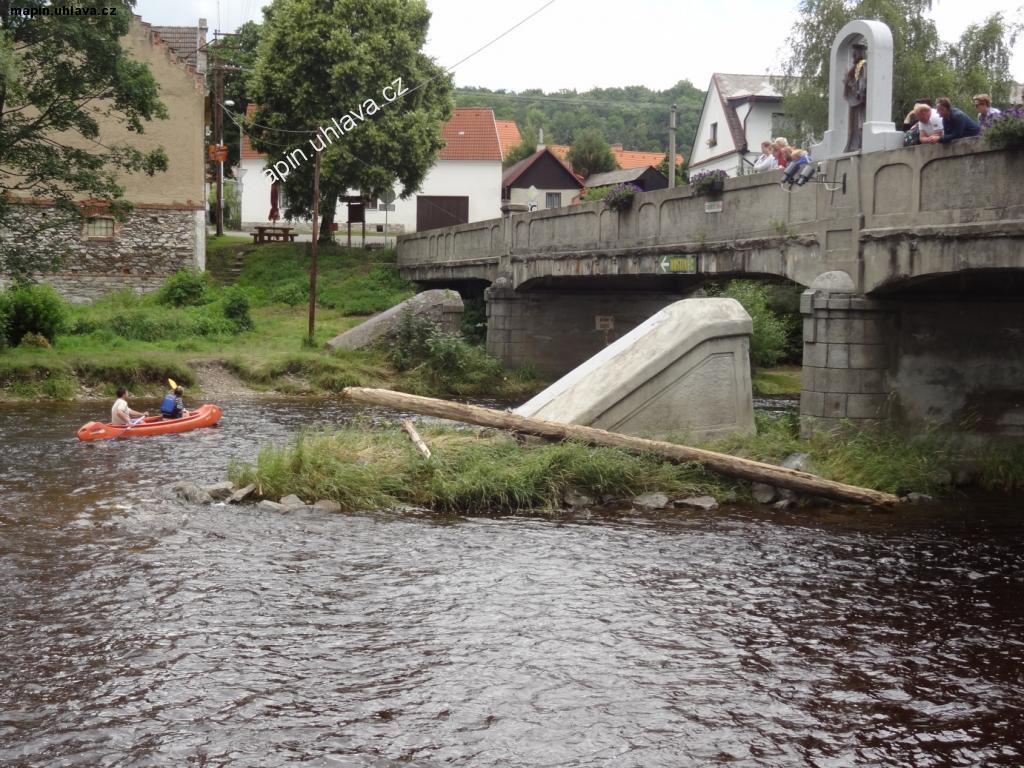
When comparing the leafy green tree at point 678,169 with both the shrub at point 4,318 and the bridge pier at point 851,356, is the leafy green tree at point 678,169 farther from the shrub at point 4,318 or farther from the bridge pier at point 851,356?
the bridge pier at point 851,356

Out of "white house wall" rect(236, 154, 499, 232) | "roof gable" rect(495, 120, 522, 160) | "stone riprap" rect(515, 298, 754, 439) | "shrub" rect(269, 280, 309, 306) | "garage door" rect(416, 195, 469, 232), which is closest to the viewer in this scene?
"stone riprap" rect(515, 298, 754, 439)

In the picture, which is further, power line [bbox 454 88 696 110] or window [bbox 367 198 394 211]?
power line [bbox 454 88 696 110]

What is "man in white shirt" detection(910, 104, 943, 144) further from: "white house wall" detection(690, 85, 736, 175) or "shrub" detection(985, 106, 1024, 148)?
"white house wall" detection(690, 85, 736, 175)

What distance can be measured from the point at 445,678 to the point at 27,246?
1396 inches

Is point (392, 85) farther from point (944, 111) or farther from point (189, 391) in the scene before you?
point (944, 111)

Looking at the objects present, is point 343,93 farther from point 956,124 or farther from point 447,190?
point 956,124

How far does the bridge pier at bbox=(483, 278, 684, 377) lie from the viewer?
33750 millimetres

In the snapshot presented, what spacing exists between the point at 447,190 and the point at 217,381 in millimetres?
32359

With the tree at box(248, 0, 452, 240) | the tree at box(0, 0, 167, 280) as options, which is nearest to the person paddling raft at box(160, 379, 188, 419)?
the tree at box(0, 0, 167, 280)

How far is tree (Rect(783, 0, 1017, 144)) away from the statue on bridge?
65.7 feet

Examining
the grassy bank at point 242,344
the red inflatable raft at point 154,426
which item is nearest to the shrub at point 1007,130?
the red inflatable raft at point 154,426

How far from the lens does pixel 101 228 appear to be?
40250 mm

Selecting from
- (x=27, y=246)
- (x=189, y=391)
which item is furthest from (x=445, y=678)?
(x=27, y=246)

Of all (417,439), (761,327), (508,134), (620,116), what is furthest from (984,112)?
(620,116)
